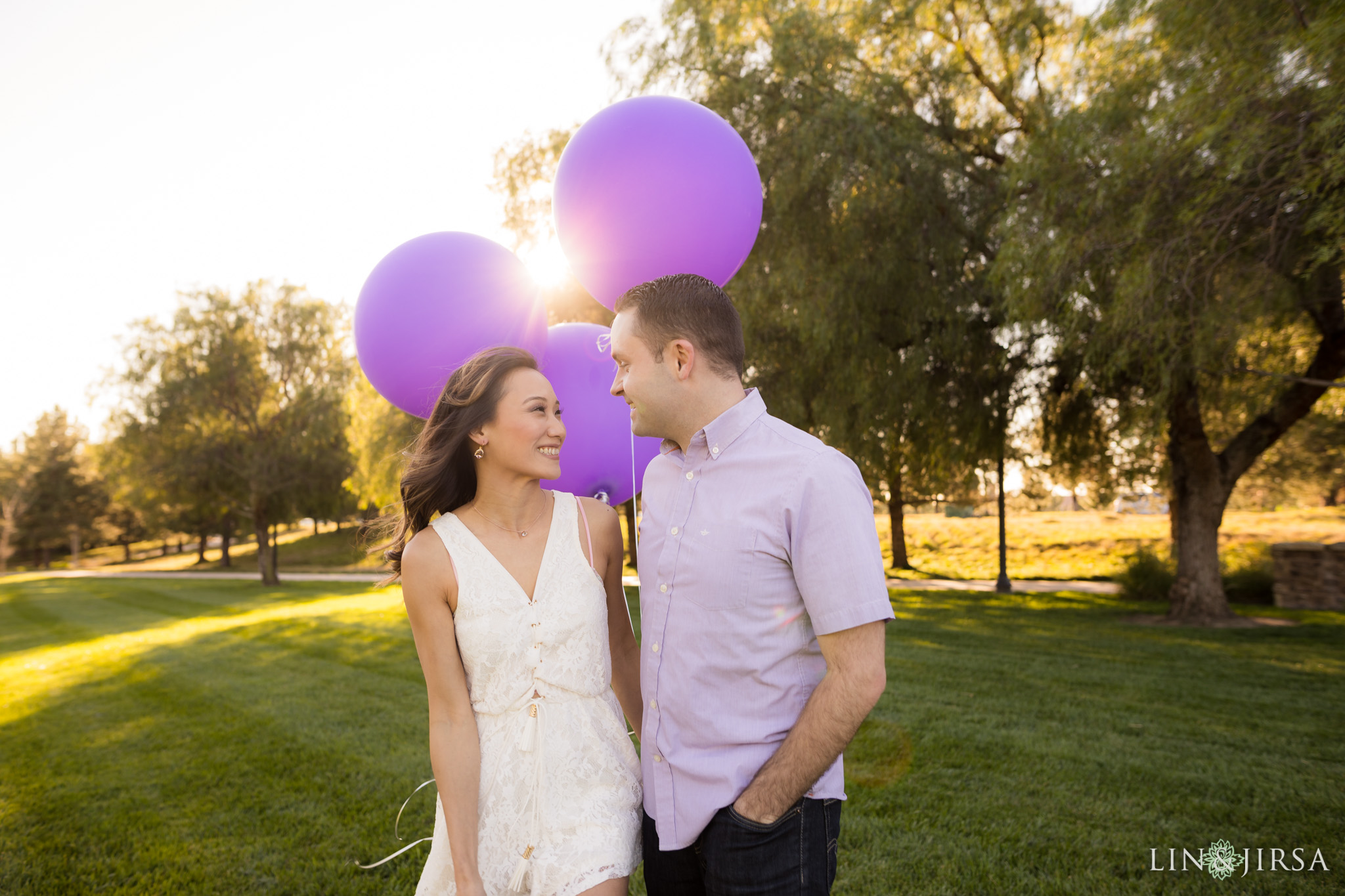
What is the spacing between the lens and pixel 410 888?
393 centimetres

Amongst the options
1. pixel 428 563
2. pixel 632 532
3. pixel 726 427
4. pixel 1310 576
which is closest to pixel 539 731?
pixel 428 563

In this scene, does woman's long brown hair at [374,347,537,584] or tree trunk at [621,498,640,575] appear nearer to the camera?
tree trunk at [621,498,640,575]

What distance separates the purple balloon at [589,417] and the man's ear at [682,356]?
106 cm

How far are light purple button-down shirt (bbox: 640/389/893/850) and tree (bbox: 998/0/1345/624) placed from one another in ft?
23.4

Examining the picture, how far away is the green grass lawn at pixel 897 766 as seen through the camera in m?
4.05

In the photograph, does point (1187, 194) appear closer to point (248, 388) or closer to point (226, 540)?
point (248, 388)

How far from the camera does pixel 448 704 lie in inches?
82.5

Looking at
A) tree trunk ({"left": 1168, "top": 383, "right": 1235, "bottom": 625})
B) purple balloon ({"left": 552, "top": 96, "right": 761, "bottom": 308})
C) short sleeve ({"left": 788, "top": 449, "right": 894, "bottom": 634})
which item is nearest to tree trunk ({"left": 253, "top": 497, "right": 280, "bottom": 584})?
tree trunk ({"left": 1168, "top": 383, "right": 1235, "bottom": 625})

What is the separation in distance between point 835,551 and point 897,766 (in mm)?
4482

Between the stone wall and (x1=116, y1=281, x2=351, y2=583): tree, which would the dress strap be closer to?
the stone wall

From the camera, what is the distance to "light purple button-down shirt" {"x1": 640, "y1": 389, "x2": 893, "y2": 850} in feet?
5.30

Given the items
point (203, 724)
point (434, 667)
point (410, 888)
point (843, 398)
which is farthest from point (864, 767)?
point (843, 398)

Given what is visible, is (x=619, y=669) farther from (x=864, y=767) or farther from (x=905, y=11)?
(x=905, y=11)

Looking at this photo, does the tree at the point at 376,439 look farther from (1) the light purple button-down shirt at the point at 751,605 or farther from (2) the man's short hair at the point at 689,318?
(1) the light purple button-down shirt at the point at 751,605
